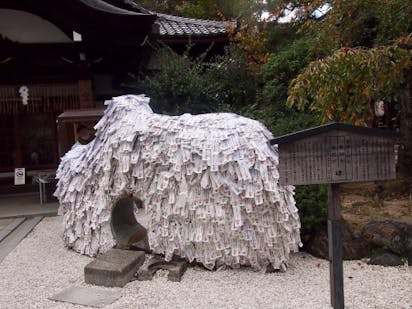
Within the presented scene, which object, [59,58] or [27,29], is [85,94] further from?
[27,29]

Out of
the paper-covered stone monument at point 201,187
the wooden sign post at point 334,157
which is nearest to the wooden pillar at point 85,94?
the paper-covered stone monument at point 201,187

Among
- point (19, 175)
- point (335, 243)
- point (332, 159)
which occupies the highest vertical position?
point (332, 159)

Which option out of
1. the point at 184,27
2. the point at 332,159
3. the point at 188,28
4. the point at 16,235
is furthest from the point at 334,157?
the point at 184,27

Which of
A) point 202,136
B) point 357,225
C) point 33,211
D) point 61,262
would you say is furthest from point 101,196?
point 33,211

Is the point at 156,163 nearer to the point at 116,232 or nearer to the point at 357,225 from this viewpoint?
the point at 116,232

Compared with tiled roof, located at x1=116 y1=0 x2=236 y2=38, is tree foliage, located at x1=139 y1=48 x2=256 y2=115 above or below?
below

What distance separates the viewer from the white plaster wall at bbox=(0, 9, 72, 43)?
958 centimetres

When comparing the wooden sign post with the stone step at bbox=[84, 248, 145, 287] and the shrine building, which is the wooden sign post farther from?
the shrine building

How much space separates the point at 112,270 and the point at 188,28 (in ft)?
26.9

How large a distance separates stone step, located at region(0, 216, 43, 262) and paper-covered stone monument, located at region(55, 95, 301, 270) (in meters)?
1.66

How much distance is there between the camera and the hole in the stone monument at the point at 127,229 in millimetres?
5488

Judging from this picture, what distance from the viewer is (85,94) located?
9.51m

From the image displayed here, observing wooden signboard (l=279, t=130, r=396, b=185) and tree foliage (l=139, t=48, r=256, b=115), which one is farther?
tree foliage (l=139, t=48, r=256, b=115)

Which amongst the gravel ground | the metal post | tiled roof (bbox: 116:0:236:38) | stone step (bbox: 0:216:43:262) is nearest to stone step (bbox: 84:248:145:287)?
the gravel ground
